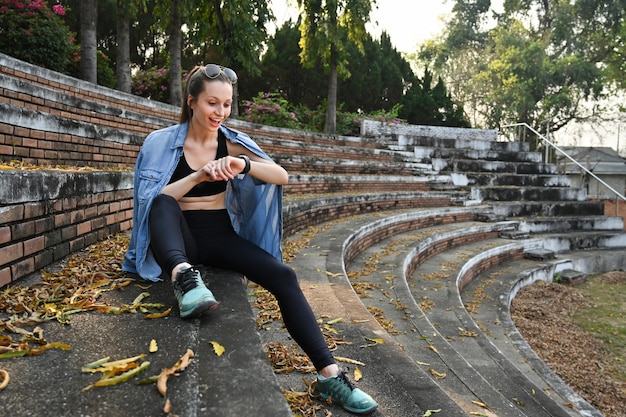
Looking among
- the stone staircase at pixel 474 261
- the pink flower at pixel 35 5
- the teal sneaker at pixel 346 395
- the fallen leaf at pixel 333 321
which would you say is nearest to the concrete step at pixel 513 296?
the stone staircase at pixel 474 261

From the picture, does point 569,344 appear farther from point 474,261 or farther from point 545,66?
point 545,66

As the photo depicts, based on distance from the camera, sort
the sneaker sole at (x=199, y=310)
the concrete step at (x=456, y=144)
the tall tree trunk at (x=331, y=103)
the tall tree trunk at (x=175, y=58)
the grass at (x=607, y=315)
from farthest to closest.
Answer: the tall tree trunk at (x=331, y=103) → the concrete step at (x=456, y=144) → the tall tree trunk at (x=175, y=58) → the grass at (x=607, y=315) → the sneaker sole at (x=199, y=310)

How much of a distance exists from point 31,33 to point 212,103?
6.73 m

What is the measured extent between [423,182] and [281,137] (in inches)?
154

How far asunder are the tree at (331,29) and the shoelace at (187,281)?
1260 centimetres

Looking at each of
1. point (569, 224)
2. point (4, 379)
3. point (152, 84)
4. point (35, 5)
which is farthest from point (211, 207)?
point (569, 224)

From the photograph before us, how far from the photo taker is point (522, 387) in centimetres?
374

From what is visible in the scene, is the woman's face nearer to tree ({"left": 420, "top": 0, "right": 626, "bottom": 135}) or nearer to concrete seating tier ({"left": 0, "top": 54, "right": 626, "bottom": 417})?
concrete seating tier ({"left": 0, "top": 54, "right": 626, "bottom": 417})

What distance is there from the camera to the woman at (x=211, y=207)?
202cm

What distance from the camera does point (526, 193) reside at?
12.6 metres

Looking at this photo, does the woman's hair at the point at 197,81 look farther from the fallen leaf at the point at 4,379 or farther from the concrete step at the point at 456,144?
the concrete step at the point at 456,144

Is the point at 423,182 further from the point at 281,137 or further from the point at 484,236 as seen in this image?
the point at 281,137

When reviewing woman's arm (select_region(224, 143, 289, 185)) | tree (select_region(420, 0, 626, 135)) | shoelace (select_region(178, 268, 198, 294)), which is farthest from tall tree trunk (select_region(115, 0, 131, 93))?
tree (select_region(420, 0, 626, 135))

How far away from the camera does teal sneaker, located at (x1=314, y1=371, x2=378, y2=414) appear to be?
1.79m
